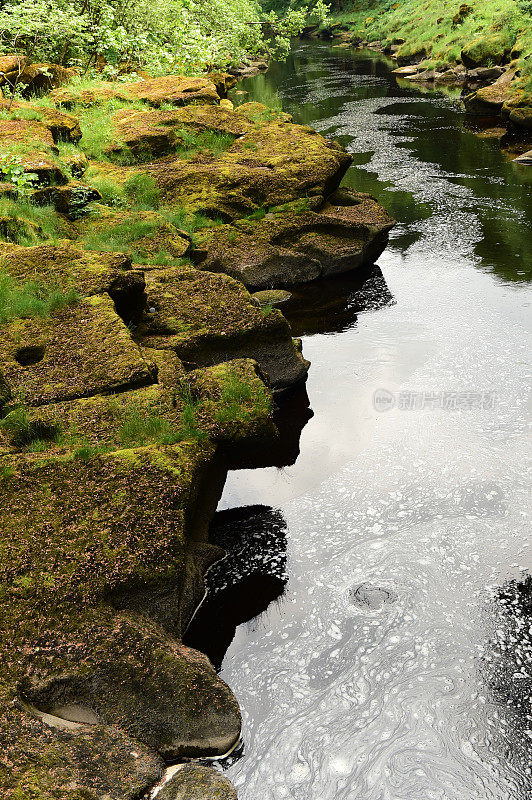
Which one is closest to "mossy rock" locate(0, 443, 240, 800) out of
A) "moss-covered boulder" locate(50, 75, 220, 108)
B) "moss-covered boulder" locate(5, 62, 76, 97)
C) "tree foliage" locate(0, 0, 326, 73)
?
"moss-covered boulder" locate(5, 62, 76, 97)

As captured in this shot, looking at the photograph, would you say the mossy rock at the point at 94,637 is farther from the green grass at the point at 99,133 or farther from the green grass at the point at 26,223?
the green grass at the point at 99,133

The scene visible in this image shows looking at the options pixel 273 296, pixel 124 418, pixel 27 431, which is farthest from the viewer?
pixel 273 296

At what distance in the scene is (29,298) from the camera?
24.8ft

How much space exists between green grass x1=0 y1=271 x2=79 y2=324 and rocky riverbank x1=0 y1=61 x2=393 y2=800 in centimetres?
2

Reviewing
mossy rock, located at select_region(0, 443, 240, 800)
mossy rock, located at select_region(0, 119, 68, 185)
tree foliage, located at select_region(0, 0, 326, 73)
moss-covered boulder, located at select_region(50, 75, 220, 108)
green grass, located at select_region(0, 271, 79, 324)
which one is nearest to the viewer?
mossy rock, located at select_region(0, 443, 240, 800)

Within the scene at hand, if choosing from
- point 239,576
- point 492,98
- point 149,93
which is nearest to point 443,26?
point 492,98

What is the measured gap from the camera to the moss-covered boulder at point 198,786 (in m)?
4.21

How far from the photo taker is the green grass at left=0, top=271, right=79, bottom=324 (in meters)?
7.41

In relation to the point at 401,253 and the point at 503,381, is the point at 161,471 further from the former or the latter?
the point at 401,253

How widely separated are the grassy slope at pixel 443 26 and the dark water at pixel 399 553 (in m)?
15.7

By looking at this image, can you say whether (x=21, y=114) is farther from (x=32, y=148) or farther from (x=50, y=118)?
(x=32, y=148)

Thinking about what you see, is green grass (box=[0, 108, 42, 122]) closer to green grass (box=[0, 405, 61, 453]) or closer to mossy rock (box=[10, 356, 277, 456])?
mossy rock (box=[10, 356, 277, 456])

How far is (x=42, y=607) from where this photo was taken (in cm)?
471

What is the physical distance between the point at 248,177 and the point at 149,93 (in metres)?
7.11
